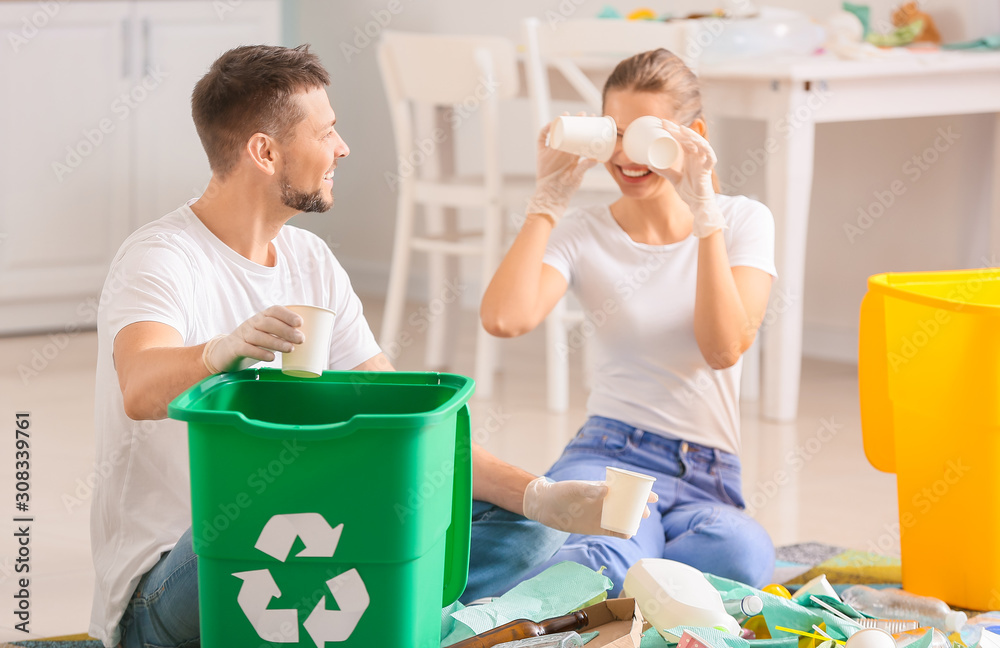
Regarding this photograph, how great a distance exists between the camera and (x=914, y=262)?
3.29 metres

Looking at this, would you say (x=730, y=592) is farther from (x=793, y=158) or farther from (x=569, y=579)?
(x=793, y=158)

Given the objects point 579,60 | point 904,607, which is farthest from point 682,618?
point 579,60

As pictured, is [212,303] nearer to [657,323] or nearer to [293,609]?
[293,609]

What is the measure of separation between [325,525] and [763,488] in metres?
1.42

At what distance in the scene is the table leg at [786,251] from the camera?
8.91 ft

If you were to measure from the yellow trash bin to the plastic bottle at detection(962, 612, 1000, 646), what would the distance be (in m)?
0.05

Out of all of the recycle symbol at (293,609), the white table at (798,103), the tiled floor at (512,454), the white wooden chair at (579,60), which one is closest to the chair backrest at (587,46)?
the white wooden chair at (579,60)

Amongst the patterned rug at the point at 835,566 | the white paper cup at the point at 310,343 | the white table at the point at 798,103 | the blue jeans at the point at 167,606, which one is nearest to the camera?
the white paper cup at the point at 310,343

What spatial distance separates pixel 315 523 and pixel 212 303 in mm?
412

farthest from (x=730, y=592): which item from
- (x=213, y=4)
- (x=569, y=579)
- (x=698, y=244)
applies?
(x=213, y=4)

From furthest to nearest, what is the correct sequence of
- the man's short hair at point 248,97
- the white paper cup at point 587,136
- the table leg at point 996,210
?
the table leg at point 996,210 < the white paper cup at point 587,136 < the man's short hair at point 248,97

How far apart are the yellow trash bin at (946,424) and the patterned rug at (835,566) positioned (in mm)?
110

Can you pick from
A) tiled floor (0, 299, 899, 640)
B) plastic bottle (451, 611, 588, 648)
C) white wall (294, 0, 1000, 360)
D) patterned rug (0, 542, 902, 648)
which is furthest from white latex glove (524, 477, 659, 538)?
white wall (294, 0, 1000, 360)

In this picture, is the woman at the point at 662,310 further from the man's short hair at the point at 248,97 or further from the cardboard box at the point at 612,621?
the man's short hair at the point at 248,97
